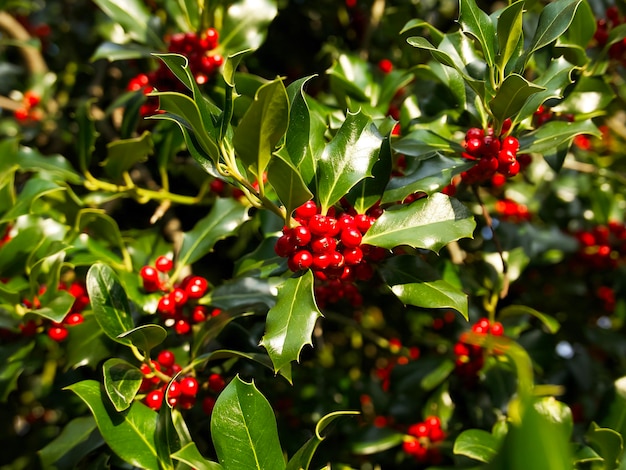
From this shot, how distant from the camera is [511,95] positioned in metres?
1.11

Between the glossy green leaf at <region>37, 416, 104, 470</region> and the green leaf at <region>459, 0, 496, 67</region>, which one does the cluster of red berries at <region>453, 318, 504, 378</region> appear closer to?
the green leaf at <region>459, 0, 496, 67</region>

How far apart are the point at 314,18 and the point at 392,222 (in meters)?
1.65

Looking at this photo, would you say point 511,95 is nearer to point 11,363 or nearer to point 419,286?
point 419,286

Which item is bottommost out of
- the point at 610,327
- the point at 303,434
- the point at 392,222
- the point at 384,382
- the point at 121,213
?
the point at 610,327

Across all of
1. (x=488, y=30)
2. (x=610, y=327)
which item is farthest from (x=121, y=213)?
(x=610, y=327)

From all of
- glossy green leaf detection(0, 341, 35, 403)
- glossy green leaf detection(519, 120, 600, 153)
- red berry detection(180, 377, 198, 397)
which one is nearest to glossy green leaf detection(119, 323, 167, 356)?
red berry detection(180, 377, 198, 397)

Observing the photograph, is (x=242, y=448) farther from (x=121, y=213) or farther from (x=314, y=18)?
(x=314, y=18)

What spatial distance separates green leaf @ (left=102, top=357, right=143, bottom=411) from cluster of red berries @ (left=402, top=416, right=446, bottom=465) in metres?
0.84

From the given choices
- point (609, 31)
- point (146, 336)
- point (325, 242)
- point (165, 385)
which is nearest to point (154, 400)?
point (165, 385)

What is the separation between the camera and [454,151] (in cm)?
130

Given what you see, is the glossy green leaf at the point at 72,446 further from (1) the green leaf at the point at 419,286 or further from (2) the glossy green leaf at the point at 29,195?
(1) the green leaf at the point at 419,286

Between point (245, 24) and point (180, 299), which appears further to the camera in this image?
point (245, 24)

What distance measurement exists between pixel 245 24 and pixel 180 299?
810 mm

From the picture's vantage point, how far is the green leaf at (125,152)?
1.60 meters
